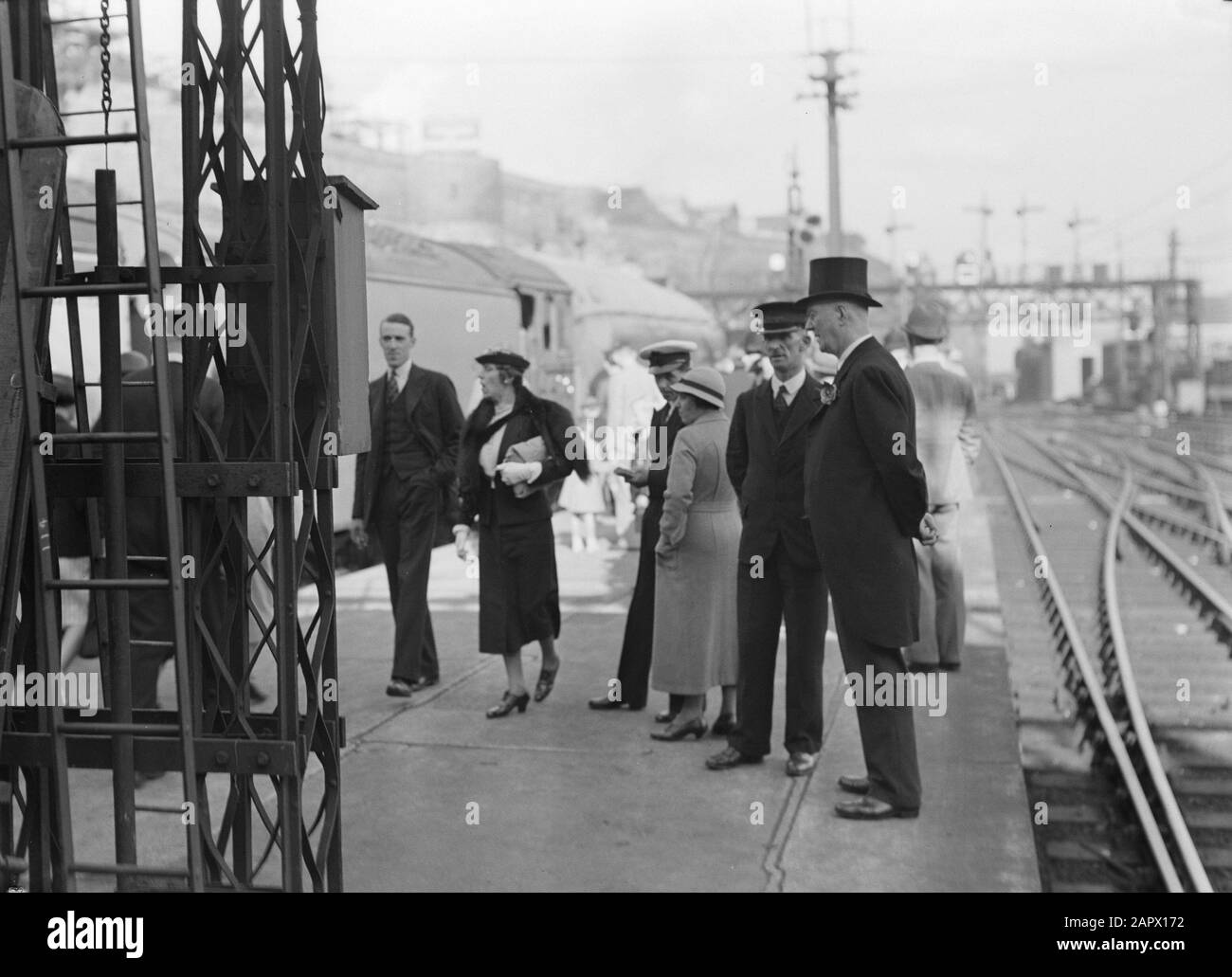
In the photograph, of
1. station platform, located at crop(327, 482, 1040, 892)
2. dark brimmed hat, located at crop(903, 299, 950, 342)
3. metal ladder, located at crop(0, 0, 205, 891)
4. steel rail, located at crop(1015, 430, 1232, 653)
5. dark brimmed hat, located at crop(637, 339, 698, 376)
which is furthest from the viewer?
steel rail, located at crop(1015, 430, 1232, 653)

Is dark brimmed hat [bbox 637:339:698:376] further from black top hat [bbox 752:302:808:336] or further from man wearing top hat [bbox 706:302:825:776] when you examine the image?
black top hat [bbox 752:302:808:336]

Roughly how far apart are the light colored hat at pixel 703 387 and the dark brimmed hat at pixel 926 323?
5.75ft

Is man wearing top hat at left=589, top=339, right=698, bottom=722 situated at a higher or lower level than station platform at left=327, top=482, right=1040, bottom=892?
higher

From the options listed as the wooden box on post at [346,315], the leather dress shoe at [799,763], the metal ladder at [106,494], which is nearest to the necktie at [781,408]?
the leather dress shoe at [799,763]

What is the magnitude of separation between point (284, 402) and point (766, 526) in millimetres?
2732

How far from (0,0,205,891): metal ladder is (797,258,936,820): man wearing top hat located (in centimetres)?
264

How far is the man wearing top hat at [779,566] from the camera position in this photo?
6.32m

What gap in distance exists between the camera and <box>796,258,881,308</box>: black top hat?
19.1ft

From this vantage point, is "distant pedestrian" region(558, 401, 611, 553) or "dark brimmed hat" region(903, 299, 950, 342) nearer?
"dark brimmed hat" region(903, 299, 950, 342)

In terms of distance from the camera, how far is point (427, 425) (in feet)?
26.8

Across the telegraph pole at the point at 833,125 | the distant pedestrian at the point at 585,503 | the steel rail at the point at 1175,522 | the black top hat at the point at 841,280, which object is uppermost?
the telegraph pole at the point at 833,125

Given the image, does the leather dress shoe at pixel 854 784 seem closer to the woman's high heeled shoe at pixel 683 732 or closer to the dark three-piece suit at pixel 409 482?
the woman's high heeled shoe at pixel 683 732

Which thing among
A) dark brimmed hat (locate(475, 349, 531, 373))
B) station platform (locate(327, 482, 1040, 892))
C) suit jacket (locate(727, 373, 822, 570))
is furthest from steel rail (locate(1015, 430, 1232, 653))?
dark brimmed hat (locate(475, 349, 531, 373))
